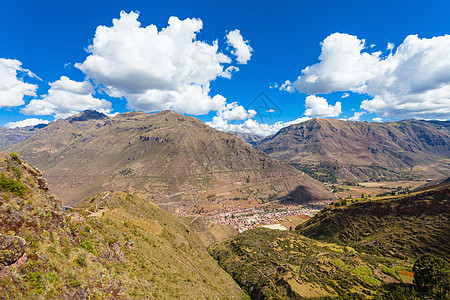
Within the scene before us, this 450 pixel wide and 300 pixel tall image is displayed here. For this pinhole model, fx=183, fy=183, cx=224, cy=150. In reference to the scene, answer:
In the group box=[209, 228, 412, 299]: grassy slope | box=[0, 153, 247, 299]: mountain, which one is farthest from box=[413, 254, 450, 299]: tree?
box=[0, 153, 247, 299]: mountain

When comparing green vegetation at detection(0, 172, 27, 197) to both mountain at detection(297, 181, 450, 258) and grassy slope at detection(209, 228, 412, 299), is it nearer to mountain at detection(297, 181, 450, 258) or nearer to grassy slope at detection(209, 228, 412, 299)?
grassy slope at detection(209, 228, 412, 299)

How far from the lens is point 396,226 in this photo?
9369 centimetres

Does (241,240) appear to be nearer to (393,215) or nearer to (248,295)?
(248,295)

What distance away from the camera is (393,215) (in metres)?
101

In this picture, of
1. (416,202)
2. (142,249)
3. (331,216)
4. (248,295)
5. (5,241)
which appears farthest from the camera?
(331,216)

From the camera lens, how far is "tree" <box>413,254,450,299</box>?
49625 mm

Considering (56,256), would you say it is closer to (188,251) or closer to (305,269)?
(188,251)

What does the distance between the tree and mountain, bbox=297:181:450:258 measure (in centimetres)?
2827

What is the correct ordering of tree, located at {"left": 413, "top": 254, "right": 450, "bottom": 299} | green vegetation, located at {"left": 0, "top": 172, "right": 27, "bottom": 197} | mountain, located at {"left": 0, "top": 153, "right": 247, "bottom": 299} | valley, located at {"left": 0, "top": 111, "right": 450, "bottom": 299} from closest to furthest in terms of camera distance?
mountain, located at {"left": 0, "top": 153, "right": 247, "bottom": 299}, valley, located at {"left": 0, "top": 111, "right": 450, "bottom": 299}, green vegetation, located at {"left": 0, "top": 172, "right": 27, "bottom": 197}, tree, located at {"left": 413, "top": 254, "right": 450, "bottom": 299}

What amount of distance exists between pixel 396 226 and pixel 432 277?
5031 cm

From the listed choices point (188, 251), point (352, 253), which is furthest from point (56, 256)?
point (352, 253)

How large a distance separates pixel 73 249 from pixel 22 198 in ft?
28.7

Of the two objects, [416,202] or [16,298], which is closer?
[16,298]

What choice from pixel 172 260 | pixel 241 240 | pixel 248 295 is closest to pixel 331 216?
pixel 241 240
